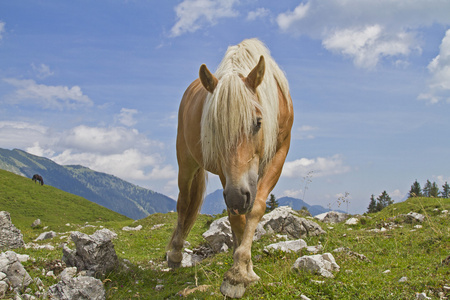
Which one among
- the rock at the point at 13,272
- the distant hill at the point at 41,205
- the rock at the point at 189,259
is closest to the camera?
the rock at the point at 13,272

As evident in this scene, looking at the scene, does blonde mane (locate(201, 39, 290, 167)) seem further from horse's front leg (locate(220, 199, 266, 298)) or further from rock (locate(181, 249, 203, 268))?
rock (locate(181, 249, 203, 268))

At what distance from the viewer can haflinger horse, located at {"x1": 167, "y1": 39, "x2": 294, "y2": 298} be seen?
4.23m

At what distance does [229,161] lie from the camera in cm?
421

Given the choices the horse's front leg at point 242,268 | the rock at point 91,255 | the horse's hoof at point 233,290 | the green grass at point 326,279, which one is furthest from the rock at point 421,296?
the rock at point 91,255

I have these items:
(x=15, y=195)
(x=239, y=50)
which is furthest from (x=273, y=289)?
(x=15, y=195)

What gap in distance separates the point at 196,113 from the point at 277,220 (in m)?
5.02

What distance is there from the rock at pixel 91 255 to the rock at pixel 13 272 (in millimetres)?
1117

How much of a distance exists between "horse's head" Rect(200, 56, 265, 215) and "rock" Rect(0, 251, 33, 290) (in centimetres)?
355

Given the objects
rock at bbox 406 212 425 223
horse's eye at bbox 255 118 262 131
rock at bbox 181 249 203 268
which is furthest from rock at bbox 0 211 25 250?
rock at bbox 406 212 425 223

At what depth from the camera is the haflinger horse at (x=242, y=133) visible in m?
4.23

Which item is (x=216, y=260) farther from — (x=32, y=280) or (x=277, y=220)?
(x=32, y=280)

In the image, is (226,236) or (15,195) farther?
(15,195)

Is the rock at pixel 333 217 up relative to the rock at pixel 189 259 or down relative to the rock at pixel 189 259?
up

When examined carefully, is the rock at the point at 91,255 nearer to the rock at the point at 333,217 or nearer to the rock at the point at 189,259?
the rock at the point at 189,259
